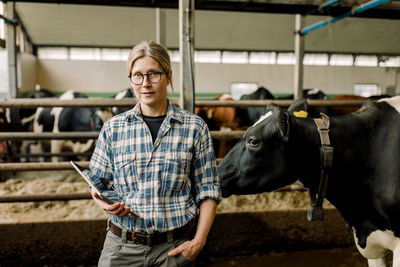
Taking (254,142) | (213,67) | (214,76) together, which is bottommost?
(254,142)

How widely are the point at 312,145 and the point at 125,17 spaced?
47.7ft

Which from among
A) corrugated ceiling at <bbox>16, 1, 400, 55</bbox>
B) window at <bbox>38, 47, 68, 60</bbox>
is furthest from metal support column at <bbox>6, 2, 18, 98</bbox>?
window at <bbox>38, 47, 68, 60</bbox>

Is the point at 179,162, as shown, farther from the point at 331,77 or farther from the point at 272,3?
the point at 331,77

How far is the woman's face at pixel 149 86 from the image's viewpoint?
1.35m

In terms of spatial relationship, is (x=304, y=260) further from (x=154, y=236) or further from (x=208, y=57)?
(x=208, y=57)

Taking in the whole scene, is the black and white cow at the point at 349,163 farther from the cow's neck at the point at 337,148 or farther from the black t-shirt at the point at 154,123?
the black t-shirt at the point at 154,123

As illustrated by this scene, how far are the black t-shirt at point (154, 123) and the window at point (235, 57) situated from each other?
57.1ft

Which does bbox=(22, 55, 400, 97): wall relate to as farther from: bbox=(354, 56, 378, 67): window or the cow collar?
the cow collar

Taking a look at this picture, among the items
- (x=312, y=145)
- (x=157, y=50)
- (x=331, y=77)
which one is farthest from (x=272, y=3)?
(x=331, y=77)

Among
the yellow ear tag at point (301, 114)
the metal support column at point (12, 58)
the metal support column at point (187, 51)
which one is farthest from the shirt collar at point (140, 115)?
the metal support column at point (12, 58)

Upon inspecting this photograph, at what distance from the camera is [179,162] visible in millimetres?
1407

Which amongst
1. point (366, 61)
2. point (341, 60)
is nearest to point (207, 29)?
point (341, 60)

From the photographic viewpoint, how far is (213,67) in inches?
711

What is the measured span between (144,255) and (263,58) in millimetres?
18263
